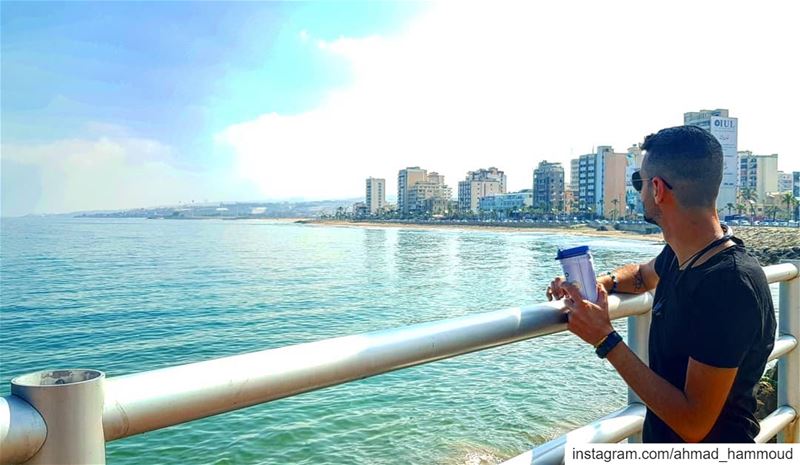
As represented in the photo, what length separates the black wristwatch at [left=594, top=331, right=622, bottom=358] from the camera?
1776mm

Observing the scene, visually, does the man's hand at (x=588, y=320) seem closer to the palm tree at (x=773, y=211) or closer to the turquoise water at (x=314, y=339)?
the turquoise water at (x=314, y=339)

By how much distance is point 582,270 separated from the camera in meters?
1.83

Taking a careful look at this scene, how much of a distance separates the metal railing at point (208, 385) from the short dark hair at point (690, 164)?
1.73ft

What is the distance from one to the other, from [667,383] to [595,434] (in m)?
0.25

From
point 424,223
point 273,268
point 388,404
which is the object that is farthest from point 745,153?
point 388,404

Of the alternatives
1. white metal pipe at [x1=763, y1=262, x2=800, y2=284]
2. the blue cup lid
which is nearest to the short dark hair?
the blue cup lid

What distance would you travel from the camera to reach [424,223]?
168m

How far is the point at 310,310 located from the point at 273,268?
77.1ft

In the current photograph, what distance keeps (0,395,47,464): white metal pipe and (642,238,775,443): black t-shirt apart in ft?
4.82

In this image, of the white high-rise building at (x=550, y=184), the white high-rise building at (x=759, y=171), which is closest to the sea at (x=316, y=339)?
the white high-rise building at (x=550, y=184)

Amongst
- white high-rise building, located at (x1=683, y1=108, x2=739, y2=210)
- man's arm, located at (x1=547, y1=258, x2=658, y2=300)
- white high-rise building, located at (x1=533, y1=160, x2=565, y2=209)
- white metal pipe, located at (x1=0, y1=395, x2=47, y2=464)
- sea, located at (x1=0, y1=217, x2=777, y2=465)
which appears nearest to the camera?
white metal pipe, located at (x1=0, y1=395, x2=47, y2=464)

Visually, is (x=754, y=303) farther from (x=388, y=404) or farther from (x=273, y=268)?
(x=273, y=268)

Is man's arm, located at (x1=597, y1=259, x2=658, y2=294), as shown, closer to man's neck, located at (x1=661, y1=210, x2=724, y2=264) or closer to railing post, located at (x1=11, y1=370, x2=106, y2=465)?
man's neck, located at (x1=661, y1=210, x2=724, y2=264)

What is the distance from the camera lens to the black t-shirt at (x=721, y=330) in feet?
5.41
